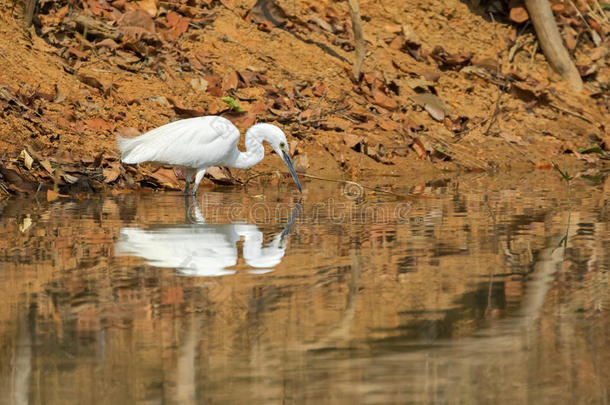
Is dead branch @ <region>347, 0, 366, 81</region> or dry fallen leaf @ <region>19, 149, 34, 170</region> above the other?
dead branch @ <region>347, 0, 366, 81</region>

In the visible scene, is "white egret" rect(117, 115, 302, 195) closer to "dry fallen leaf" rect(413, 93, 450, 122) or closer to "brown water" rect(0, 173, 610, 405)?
"brown water" rect(0, 173, 610, 405)

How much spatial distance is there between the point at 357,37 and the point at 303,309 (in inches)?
347

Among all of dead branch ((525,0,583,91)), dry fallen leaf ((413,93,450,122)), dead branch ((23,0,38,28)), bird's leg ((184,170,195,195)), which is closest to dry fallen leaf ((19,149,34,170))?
bird's leg ((184,170,195,195))

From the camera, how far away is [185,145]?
8664 millimetres

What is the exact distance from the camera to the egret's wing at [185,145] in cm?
861

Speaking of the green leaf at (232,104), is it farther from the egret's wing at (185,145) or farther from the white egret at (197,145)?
the egret's wing at (185,145)

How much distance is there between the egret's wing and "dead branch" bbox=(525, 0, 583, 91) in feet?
26.4

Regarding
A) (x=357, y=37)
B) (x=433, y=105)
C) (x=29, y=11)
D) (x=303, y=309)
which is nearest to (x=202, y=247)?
(x=303, y=309)

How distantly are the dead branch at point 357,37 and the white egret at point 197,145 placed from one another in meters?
3.62

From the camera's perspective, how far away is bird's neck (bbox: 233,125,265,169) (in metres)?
9.12

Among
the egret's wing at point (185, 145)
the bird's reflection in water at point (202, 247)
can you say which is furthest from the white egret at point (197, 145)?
the bird's reflection in water at point (202, 247)

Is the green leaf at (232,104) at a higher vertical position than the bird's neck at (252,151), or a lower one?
higher

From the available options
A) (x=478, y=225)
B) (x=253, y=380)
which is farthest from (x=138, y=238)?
(x=253, y=380)

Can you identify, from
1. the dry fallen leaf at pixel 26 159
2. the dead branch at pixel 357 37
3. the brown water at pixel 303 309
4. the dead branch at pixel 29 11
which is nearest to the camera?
the brown water at pixel 303 309
